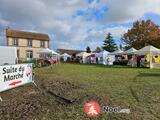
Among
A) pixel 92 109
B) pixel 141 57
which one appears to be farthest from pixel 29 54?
pixel 92 109

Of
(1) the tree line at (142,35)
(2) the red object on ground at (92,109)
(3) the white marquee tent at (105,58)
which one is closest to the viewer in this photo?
(2) the red object on ground at (92,109)

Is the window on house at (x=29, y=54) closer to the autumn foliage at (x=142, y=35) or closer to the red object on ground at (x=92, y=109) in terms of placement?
the autumn foliage at (x=142, y=35)

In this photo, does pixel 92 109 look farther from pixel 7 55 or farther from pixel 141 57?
pixel 141 57

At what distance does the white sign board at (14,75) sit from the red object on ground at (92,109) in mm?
3434

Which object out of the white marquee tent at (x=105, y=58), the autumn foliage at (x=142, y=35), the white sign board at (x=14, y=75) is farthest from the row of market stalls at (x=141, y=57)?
the white sign board at (x=14, y=75)

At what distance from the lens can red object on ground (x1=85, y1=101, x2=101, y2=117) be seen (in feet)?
19.2

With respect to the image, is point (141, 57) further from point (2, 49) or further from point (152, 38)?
point (2, 49)

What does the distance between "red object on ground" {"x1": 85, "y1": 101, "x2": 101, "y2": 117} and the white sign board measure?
3434 mm

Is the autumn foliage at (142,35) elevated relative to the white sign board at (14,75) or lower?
elevated

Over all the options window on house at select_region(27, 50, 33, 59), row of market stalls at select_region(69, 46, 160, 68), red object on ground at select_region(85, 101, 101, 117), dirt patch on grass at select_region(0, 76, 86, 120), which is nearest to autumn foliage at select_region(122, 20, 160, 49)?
row of market stalls at select_region(69, 46, 160, 68)

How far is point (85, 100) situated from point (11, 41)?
49.7m

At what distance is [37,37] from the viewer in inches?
2281

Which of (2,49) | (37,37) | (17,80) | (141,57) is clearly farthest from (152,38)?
(17,80)

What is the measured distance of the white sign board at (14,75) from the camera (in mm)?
8070
